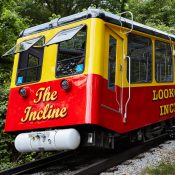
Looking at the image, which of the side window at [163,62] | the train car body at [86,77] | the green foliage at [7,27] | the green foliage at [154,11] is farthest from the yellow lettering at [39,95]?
the green foliage at [154,11]

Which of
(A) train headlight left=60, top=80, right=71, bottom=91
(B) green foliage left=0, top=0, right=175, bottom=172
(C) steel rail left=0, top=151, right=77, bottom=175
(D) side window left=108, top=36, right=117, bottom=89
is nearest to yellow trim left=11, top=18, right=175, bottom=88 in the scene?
(D) side window left=108, top=36, right=117, bottom=89

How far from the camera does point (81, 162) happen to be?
7941 millimetres

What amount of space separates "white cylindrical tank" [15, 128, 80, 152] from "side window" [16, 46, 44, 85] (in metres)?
1.18

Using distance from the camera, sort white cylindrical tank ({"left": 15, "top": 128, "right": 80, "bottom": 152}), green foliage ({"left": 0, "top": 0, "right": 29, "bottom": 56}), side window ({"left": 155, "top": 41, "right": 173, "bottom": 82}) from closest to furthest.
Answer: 1. white cylindrical tank ({"left": 15, "top": 128, "right": 80, "bottom": 152})
2. side window ({"left": 155, "top": 41, "right": 173, "bottom": 82})
3. green foliage ({"left": 0, "top": 0, "right": 29, "bottom": 56})

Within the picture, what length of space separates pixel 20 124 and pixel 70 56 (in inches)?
64.4

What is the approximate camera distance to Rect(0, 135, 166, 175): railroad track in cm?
703

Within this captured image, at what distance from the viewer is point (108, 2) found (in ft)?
75.8

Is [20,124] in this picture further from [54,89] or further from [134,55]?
[134,55]

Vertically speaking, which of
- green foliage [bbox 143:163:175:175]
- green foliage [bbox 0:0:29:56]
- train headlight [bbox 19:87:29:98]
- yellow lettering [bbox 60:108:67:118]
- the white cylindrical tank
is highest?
green foliage [bbox 0:0:29:56]

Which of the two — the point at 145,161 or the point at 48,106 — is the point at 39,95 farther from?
the point at 145,161

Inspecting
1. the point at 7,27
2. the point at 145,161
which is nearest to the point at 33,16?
the point at 7,27

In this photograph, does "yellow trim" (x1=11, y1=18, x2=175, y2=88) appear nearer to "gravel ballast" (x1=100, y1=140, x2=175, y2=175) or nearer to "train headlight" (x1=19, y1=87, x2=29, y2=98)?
"train headlight" (x1=19, y1=87, x2=29, y2=98)

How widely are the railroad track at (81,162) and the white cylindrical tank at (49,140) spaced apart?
1.35ft

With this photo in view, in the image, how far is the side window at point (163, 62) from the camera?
29.3 ft
